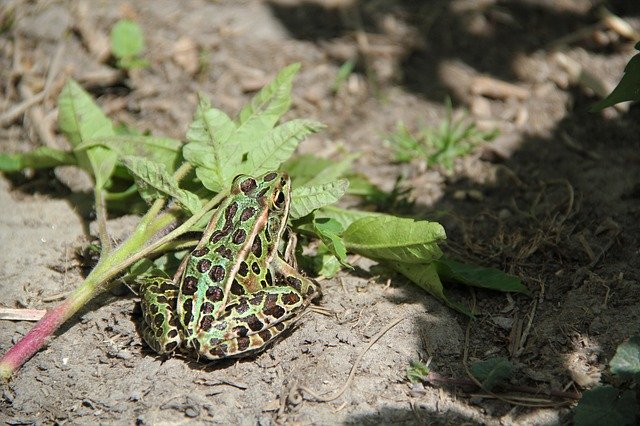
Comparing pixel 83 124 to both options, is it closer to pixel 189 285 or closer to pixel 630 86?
pixel 189 285

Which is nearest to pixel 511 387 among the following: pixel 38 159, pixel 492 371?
pixel 492 371

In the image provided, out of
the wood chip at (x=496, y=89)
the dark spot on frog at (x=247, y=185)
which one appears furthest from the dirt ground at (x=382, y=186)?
the dark spot on frog at (x=247, y=185)

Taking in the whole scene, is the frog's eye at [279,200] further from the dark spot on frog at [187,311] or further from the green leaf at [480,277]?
the green leaf at [480,277]

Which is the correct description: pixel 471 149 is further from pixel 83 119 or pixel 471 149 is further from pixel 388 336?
pixel 83 119

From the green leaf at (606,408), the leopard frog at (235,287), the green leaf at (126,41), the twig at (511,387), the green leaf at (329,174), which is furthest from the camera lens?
the green leaf at (126,41)

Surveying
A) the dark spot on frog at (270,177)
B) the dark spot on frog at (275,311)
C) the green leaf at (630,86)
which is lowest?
the dark spot on frog at (275,311)

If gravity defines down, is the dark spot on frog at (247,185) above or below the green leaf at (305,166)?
above

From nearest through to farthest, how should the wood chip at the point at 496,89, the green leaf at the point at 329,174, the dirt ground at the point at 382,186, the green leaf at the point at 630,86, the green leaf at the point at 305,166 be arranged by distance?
the dirt ground at the point at 382,186 → the green leaf at the point at 630,86 → the green leaf at the point at 329,174 → the green leaf at the point at 305,166 → the wood chip at the point at 496,89

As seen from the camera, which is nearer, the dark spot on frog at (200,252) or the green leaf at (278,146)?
the dark spot on frog at (200,252)
